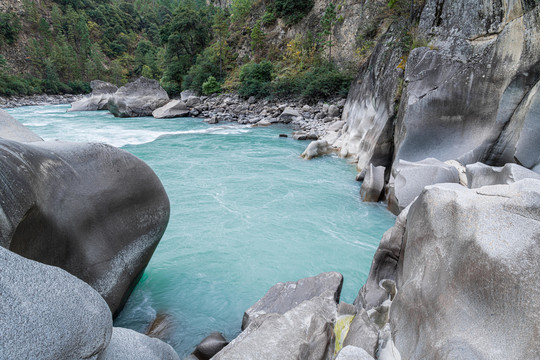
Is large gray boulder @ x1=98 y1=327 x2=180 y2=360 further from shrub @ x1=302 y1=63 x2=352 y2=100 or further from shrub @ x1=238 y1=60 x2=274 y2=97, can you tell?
shrub @ x1=238 y1=60 x2=274 y2=97

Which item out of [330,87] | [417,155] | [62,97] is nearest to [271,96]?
[330,87]

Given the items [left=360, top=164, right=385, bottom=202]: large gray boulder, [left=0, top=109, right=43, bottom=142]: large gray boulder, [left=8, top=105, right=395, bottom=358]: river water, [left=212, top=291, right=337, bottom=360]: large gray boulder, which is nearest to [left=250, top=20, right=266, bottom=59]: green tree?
[left=8, top=105, right=395, bottom=358]: river water

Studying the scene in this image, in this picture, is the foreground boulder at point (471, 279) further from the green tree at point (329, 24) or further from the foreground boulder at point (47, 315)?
the green tree at point (329, 24)

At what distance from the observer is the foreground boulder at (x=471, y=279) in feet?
4.99

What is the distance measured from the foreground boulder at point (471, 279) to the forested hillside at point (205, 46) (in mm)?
9668

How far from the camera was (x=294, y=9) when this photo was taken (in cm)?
2578

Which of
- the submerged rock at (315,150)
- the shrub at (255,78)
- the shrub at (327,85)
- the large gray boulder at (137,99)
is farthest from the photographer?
the shrub at (255,78)

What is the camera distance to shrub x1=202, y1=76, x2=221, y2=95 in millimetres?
26694

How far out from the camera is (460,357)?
1.56 metres

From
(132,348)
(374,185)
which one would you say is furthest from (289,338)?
(374,185)

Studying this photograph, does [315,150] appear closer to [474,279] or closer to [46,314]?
[474,279]

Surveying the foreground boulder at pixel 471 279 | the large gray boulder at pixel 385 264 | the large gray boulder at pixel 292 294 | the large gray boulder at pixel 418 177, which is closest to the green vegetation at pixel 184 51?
the large gray boulder at pixel 418 177

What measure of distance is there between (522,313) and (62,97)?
150 ft

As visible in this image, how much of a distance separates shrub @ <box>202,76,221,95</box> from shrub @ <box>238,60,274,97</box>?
359 centimetres
